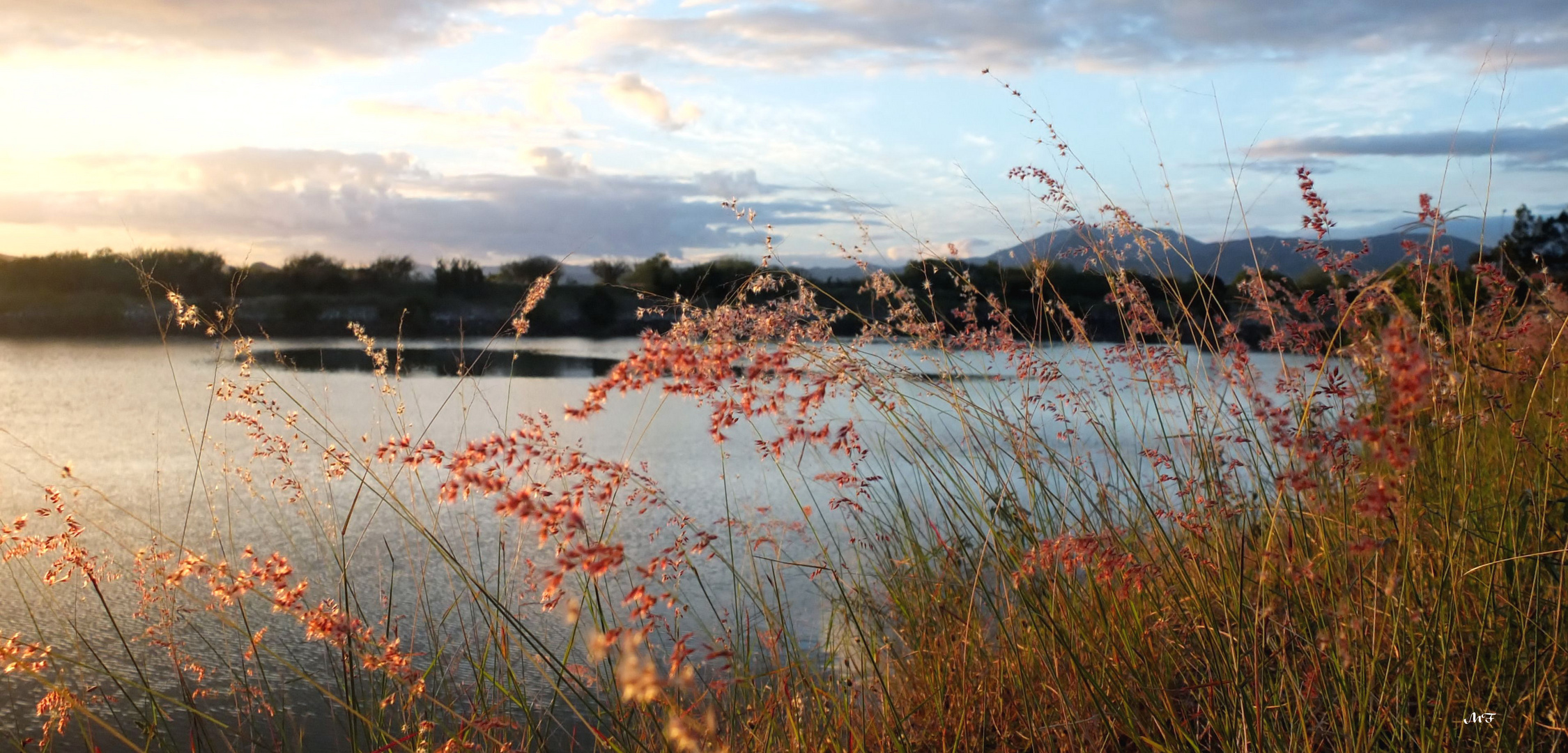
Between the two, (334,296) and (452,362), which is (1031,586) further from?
(334,296)

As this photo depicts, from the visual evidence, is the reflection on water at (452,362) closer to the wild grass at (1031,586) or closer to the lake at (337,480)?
the lake at (337,480)

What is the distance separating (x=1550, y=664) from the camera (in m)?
1.71

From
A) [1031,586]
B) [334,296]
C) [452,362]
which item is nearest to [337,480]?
[1031,586]

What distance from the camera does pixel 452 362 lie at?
37.2 ft

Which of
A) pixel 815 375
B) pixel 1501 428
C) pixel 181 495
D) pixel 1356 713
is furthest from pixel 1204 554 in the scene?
pixel 181 495

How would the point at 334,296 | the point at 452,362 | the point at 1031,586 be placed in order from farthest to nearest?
the point at 334,296 < the point at 452,362 < the point at 1031,586

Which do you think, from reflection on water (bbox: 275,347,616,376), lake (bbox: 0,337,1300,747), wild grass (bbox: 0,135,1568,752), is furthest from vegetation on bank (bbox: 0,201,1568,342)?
wild grass (bbox: 0,135,1568,752)

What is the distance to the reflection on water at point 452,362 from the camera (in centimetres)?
1068

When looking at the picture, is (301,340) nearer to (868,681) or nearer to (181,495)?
(181,495)

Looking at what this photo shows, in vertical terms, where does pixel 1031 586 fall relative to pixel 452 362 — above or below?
above

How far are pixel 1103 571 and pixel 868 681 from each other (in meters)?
1.37

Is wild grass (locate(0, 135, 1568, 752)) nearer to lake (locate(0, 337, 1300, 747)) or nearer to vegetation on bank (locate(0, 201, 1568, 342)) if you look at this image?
lake (locate(0, 337, 1300, 747))

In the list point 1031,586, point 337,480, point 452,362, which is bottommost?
point 337,480

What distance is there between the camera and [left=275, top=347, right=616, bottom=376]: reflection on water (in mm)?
10680
